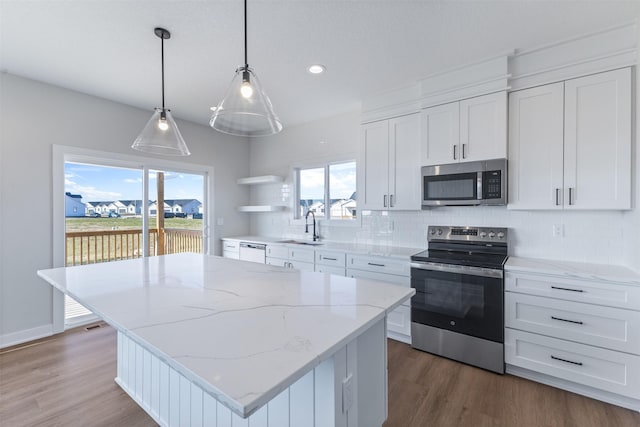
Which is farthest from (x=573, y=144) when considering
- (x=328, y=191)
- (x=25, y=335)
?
(x=25, y=335)

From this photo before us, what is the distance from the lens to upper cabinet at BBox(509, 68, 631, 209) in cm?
221

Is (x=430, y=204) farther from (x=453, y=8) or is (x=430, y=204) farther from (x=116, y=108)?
(x=116, y=108)

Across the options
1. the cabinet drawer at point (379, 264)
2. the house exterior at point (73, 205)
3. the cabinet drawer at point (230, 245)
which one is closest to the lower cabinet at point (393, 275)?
the cabinet drawer at point (379, 264)

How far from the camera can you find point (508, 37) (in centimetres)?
229

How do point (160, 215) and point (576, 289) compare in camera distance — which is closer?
point (576, 289)

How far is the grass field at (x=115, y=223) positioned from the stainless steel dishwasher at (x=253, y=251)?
912 millimetres

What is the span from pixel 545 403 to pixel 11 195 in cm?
488

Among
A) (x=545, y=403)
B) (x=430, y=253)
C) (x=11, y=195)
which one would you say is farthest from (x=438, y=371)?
(x=11, y=195)

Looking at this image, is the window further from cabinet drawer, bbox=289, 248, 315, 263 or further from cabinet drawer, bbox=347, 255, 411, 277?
cabinet drawer, bbox=347, 255, 411, 277

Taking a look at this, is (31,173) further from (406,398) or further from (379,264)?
(406,398)

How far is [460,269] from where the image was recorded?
2525mm

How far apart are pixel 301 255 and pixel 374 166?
141 cm

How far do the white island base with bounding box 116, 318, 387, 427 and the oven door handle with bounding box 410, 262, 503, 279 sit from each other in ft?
4.30

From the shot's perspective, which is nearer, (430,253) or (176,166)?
(430,253)
